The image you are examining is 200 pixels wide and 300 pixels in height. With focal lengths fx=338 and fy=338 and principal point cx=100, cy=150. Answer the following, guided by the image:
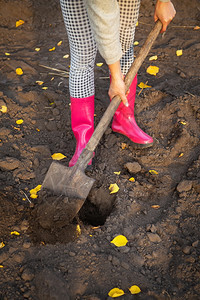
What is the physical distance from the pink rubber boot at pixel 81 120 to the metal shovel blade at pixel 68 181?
257 millimetres

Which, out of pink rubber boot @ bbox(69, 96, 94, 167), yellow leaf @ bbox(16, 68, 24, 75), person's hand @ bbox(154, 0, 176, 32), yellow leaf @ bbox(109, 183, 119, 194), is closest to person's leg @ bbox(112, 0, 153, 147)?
person's hand @ bbox(154, 0, 176, 32)

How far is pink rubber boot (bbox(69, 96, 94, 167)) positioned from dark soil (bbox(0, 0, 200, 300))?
17 cm

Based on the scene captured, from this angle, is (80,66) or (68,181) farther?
(80,66)

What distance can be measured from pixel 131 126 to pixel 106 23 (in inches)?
43.5

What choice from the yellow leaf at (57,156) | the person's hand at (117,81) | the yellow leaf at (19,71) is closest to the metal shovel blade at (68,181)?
the yellow leaf at (57,156)

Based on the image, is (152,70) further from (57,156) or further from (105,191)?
(105,191)

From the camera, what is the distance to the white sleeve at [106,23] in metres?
1.57

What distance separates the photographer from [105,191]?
7.43 feet

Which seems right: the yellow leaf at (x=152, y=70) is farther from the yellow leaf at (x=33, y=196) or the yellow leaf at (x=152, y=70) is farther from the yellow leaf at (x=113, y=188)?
the yellow leaf at (x=33, y=196)

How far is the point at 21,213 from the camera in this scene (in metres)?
2.10

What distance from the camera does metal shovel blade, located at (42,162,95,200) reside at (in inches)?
81.6

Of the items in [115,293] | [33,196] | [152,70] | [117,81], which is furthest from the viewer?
[152,70]

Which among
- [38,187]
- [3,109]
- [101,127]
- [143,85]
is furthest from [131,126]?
[3,109]

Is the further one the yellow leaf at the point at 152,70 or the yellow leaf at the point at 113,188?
the yellow leaf at the point at 152,70
